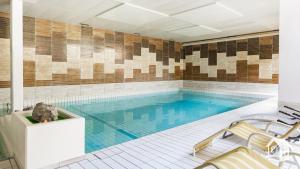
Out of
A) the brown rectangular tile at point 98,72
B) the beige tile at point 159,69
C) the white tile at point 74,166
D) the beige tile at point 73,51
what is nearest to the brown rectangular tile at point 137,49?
the beige tile at point 159,69

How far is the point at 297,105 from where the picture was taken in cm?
560

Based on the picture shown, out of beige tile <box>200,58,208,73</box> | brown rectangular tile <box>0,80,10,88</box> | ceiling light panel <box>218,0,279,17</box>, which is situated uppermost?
ceiling light panel <box>218,0,279,17</box>

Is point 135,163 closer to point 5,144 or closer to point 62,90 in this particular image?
point 5,144

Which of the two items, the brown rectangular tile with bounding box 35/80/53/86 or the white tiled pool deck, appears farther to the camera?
the brown rectangular tile with bounding box 35/80/53/86

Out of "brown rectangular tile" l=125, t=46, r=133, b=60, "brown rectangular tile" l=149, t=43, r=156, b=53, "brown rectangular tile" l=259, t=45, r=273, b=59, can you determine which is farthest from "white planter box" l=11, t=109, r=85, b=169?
"brown rectangular tile" l=259, t=45, r=273, b=59

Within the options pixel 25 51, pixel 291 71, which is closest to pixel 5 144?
pixel 25 51

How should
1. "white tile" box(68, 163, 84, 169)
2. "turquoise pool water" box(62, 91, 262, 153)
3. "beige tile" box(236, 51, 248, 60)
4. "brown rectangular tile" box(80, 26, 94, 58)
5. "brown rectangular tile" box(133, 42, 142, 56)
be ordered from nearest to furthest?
"white tile" box(68, 163, 84, 169), "turquoise pool water" box(62, 91, 262, 153), "brown rectangular tile" box(80, 26, 94, 58), "brown rectangular tile" box(133, 42, 142, 56), "beige tile" box(236, 51, 248, 60)

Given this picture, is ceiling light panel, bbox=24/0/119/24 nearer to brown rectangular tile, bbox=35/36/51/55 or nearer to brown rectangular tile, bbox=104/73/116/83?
brown rectangular tile, bbox=35/36/51/55

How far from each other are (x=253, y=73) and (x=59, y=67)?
9721 mm

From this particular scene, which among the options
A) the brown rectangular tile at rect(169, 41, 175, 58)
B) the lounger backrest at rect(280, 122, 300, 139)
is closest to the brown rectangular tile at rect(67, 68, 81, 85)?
the brown rectangular tile at rect(169, 41, 175, 58)

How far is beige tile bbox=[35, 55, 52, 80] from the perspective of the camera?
26.5 ft

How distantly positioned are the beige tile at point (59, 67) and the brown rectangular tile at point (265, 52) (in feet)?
31.9

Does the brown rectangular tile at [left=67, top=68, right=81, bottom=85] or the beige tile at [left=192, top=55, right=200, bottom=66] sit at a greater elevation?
the beige tile at [left=192, top=55, right=200, bottom=66]

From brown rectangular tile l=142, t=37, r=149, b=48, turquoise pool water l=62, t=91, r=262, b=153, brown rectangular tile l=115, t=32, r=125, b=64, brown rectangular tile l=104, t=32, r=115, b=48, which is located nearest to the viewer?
turquoise pool water l=62, t=91, r=262, b=153
